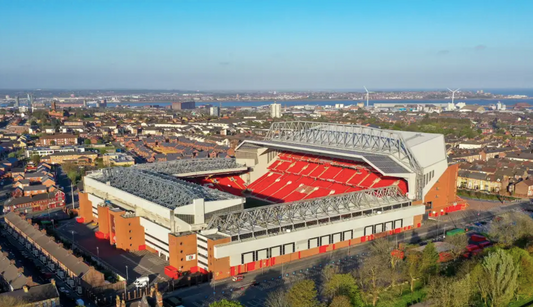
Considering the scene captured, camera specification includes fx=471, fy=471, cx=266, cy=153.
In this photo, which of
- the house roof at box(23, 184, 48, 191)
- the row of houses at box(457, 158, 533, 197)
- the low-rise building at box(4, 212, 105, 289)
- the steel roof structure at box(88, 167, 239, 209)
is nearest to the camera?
the low-rise building at box(4, 212, 105, 289)

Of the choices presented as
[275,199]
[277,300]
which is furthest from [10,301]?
[275,199]

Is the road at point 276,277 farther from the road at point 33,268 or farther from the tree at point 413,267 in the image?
the road at point 33,268

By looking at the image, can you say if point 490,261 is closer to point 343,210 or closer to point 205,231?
point 343,210

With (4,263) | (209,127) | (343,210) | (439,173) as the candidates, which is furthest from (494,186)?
(209,127)

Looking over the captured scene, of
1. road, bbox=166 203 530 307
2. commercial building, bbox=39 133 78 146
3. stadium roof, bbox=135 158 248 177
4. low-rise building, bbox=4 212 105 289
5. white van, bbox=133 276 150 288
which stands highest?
stadium roof, bbox=135 158 248 177

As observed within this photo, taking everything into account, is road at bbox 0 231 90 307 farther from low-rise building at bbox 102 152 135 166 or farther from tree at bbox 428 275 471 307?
low-rise building at bbox 102 152 135 166

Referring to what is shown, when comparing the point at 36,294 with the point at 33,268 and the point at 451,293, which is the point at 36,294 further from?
the point at 451,293

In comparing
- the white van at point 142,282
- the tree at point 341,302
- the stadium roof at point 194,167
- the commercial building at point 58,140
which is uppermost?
the stadium roof at point 194,167

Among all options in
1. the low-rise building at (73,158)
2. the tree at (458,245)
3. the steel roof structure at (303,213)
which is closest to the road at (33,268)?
the steel roof structure at (303,213)

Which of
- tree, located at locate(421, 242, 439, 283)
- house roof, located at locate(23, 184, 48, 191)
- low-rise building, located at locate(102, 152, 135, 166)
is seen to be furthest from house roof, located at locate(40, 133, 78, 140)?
tree, located at locate(421, 242, 439, 283)
